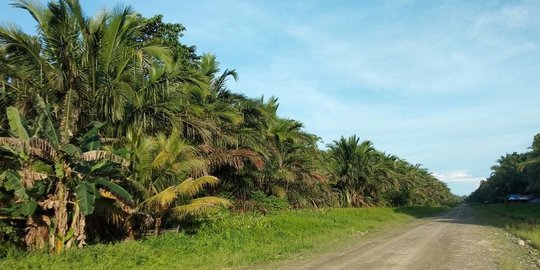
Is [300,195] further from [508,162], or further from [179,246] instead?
[508,162]

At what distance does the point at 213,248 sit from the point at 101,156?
4.66 m

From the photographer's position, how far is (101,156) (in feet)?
41.5

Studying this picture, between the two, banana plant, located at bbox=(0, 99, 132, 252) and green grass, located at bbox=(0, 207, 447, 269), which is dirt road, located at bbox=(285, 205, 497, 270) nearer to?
green grass, located at bbox=(0, 207, 447, 269)

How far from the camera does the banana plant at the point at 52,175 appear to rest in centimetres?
1171

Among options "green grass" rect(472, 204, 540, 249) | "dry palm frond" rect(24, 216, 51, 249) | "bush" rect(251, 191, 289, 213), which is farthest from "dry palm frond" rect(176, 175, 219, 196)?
"green grass" rect(472, 204, 540, 249)

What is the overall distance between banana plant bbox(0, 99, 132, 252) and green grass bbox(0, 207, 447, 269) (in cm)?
92

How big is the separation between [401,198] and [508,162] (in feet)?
148

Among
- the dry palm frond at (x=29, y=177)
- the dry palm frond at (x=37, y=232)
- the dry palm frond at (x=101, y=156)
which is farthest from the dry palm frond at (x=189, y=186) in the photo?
the dry palm frond at (x=29, y=177)

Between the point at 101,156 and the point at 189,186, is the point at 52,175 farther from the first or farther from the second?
the point at 189,186

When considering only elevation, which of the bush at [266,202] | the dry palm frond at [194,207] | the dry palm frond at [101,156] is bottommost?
the dry palm frond at [194,207]

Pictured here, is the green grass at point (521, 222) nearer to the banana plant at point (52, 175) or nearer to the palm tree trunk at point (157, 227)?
the palm tree trunk at point (157, 227)

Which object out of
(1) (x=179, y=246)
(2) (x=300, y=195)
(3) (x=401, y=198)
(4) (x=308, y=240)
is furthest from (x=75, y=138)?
(3) (x=401, y=198)

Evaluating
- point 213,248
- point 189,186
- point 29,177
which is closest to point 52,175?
point 29,177

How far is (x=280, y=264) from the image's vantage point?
12.5 meters
